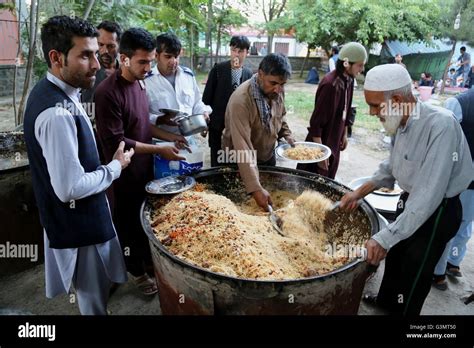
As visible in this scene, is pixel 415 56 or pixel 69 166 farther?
pixel 415 56

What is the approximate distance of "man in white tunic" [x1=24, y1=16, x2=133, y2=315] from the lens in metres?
1.70

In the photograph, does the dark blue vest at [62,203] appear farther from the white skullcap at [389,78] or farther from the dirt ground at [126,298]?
the white skullcap at [389,78]

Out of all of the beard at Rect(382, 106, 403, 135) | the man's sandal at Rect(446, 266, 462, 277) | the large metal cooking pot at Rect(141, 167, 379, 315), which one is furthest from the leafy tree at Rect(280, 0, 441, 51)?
the large metal cooking pot at Rect(141, 167, 379, 315)

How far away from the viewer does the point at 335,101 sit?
372 cm

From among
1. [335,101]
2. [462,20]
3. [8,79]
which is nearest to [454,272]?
[335,101]

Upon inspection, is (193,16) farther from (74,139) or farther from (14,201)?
(74,139)

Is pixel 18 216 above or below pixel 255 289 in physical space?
below

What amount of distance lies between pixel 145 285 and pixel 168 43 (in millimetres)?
2134

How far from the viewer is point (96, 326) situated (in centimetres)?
199

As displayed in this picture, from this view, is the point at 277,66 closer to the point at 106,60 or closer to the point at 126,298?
the point at 106,60

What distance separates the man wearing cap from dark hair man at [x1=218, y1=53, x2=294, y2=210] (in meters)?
1.01

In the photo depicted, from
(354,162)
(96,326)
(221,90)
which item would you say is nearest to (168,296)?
(96,326)

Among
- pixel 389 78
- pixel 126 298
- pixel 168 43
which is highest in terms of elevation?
pixel 168 43

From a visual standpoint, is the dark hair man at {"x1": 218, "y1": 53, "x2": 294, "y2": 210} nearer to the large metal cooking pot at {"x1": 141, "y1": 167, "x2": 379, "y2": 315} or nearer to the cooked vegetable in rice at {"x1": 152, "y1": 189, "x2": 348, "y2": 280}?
the cooked vegetable in rice at {"x1": 152, "y1": 189, "x2": 348, "y2": 280}
